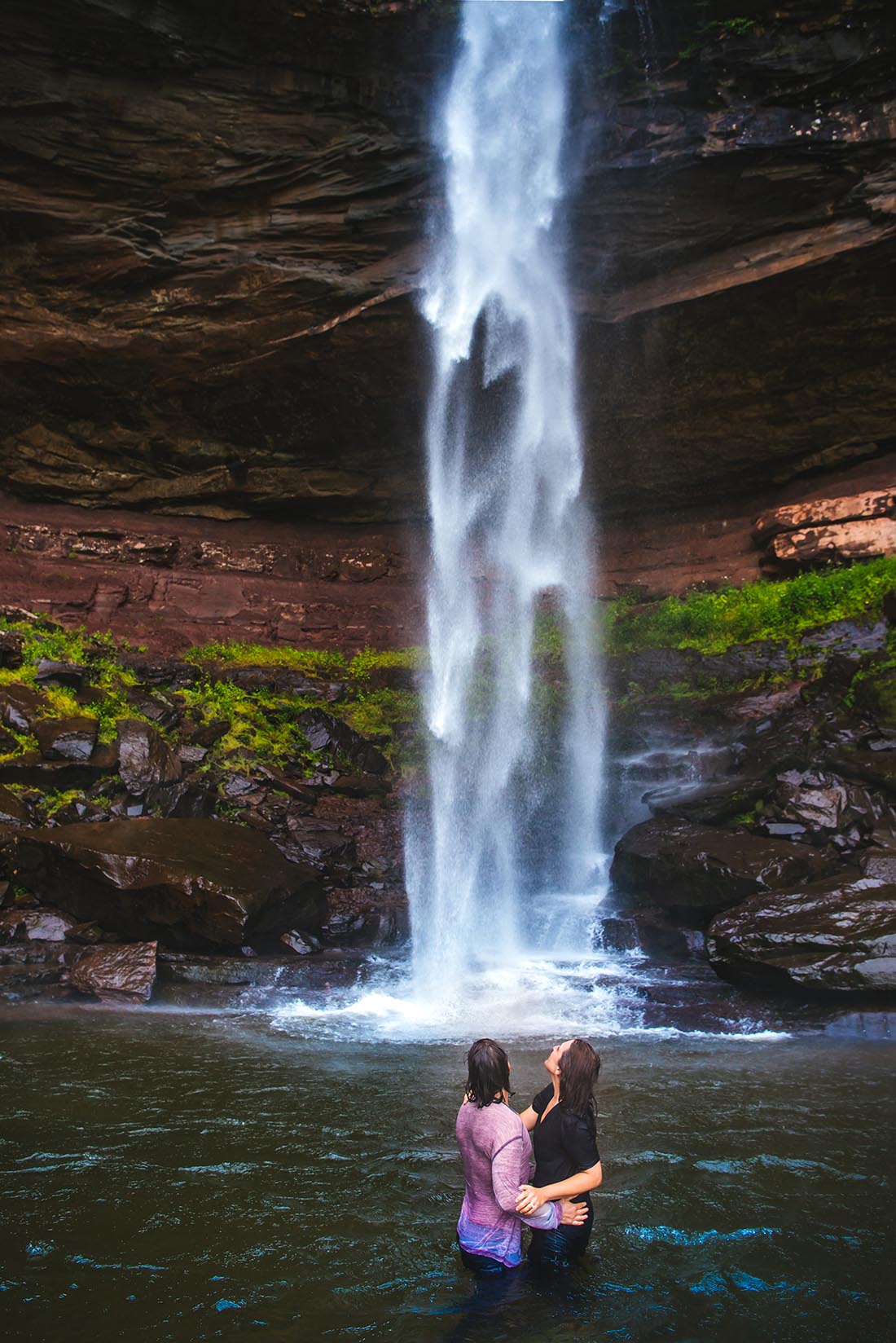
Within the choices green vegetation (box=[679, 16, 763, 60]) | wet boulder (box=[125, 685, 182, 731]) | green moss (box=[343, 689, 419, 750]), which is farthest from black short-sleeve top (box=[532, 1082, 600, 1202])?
green vegetation (box=[679, 16, 763, 60])

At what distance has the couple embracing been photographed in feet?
9.98

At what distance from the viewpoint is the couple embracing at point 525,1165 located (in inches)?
Answer: 120

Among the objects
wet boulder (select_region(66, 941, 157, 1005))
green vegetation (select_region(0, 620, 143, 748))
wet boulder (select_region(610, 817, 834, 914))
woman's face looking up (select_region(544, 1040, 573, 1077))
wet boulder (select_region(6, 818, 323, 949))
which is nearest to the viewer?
woman's face looking up (select_region(544, 1040, 573, 1077))

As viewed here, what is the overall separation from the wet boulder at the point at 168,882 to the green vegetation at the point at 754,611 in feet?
30.3

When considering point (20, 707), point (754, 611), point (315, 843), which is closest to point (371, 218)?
point (754, 611)

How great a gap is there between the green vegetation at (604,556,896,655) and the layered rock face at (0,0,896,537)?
3.28 metres

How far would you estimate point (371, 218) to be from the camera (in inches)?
584

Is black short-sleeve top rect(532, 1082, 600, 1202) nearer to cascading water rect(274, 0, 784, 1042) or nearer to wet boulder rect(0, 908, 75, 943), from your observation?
cascading water rect(274, 0, 784, 1042)

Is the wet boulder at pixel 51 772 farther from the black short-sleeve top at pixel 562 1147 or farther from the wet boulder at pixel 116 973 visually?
the black short-sleeve top at pixel 562 1147

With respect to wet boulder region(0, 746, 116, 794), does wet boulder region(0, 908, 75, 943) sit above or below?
below

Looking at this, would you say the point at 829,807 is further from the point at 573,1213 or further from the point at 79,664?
the point at 79,664

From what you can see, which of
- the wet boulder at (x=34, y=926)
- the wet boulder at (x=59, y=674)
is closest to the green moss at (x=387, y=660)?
the wet boulder at (x=59, y=674)

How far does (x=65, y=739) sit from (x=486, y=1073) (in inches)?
405

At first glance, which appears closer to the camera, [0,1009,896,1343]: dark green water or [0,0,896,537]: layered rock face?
[0,1009,896,1343]: dark green water
